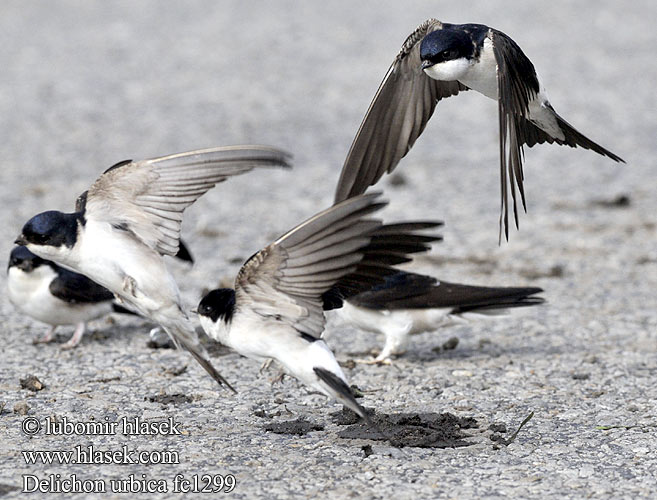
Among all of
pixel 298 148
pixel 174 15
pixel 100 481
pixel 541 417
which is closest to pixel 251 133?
pixel 298 148

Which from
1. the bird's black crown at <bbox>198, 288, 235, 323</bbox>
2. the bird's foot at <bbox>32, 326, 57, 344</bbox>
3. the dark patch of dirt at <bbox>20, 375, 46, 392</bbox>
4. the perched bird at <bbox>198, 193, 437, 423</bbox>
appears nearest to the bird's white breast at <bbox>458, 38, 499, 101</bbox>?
the perched bird at <bbox>198, 193, 437, 423</bbox>

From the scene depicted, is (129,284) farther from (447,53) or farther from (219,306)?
(447,53)

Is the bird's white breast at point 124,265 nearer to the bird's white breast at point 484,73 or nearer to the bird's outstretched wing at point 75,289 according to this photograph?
the bird's white breast at point 484,73

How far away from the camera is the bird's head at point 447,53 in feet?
16.4

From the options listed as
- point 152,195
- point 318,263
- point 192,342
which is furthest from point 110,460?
point 318,263

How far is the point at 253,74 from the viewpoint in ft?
46.8

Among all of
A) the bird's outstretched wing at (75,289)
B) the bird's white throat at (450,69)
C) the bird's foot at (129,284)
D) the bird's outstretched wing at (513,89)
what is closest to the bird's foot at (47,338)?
the bird's outstretched wing at (75,289)

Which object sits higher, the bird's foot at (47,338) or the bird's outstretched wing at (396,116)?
the bird's outstretched wing at (396,116)

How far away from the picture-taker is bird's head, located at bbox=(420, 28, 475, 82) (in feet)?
16.4

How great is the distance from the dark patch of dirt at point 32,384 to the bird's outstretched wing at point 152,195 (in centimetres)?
134

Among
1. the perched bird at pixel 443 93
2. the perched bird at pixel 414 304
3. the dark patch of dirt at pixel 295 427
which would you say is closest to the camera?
the dark patch of dirt at pixel 295 427

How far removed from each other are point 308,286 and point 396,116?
71.5 inches

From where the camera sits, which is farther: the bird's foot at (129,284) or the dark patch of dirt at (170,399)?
the dark patch of dirt at (170,399)
